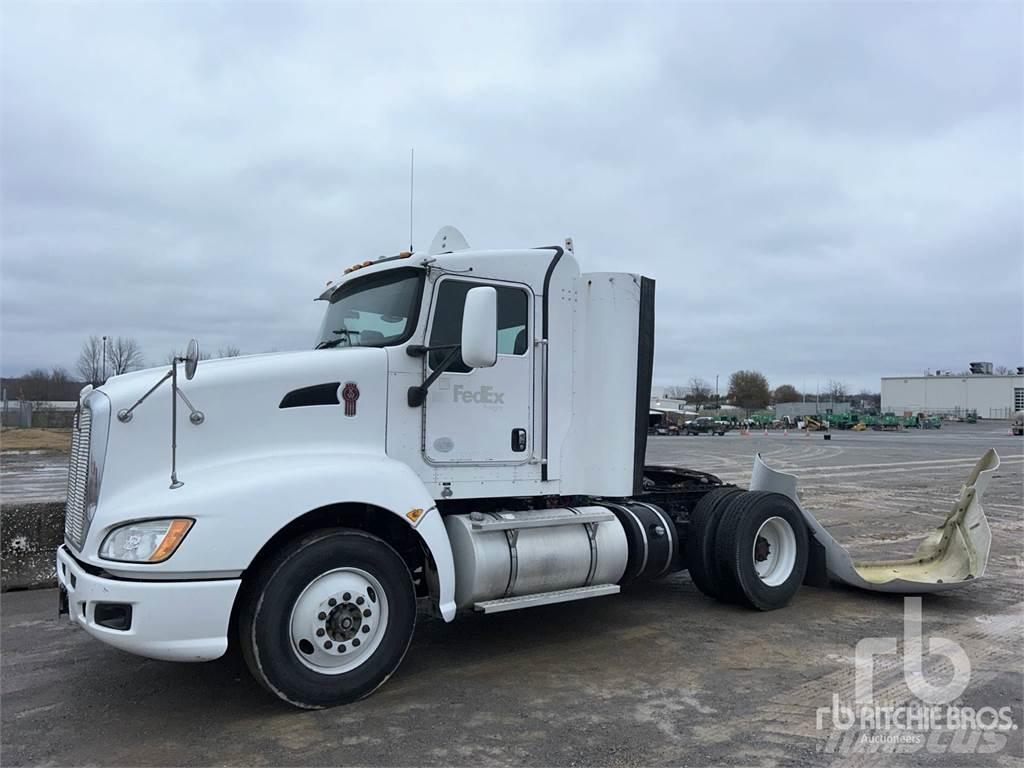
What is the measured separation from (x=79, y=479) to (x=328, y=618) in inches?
73.4

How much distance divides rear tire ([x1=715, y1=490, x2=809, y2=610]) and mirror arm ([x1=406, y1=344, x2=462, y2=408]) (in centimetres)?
317

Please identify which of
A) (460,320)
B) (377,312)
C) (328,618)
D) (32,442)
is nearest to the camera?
(328,618)

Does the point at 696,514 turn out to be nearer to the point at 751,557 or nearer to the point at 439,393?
the point at 751,557

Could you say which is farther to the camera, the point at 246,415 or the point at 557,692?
the point at 557,692

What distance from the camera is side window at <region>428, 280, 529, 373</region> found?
5.47 m

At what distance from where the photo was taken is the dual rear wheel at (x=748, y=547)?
267 inches

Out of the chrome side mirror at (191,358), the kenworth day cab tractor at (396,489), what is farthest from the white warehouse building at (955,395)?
the chrome side mirror at (191,358)

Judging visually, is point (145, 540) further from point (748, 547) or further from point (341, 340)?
point (748, 547)

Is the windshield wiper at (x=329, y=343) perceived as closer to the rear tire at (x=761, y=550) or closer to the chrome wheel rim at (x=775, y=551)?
the rear tire at (x=761, y=550)

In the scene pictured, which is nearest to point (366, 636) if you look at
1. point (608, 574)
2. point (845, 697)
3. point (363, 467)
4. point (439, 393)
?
point (363, 467)

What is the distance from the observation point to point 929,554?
7941 millimetres

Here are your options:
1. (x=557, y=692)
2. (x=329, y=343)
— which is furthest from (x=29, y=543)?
(x=557, y=692)

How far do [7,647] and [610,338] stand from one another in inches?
209

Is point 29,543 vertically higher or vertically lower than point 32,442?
higher
